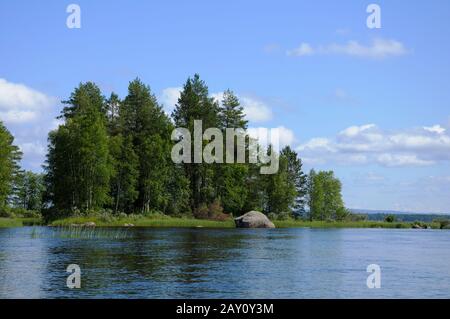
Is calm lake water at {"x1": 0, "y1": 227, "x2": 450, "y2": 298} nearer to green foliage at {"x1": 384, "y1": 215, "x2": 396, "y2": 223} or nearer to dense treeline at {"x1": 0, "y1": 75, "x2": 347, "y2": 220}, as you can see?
dense treeline at {"x1": 0, "y1": 75, "x2": 347, "y2": 220}

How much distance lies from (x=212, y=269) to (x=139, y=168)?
191ft

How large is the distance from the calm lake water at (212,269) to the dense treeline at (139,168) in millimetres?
28171

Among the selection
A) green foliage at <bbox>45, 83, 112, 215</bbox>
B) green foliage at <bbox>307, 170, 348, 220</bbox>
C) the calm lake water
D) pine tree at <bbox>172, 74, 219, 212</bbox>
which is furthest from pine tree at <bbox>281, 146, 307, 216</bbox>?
the calm lake water

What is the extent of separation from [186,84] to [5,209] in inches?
1432

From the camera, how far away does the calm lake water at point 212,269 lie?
27.0 m

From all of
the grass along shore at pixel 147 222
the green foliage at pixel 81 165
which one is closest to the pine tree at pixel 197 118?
the grass along shore at pixel 147 222

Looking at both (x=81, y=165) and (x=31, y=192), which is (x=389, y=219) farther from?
(x=31, y=192)

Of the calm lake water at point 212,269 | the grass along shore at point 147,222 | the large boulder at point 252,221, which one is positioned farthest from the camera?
the large boulder at point 252,221

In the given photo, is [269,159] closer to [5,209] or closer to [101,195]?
[101,195]

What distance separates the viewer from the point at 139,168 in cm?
9106

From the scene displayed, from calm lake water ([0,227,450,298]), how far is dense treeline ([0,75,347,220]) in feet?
92.4

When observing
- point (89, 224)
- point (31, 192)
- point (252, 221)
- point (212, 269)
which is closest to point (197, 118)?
point (252, 221)

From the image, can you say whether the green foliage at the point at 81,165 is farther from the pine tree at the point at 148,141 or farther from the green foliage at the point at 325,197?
the green foliage at the point at 325,197

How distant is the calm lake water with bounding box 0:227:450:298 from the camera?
2697 centimetres
